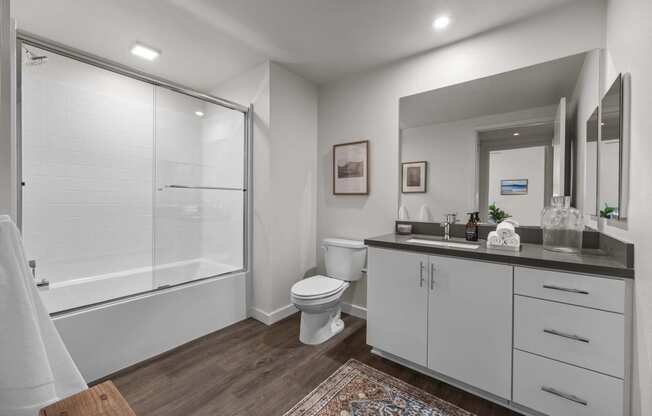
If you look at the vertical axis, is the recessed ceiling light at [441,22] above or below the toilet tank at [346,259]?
above

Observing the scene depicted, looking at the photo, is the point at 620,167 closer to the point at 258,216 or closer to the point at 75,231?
the point at 258,216

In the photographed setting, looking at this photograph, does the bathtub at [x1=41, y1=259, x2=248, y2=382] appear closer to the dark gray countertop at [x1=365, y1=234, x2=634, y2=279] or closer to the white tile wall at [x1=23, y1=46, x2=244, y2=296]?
the white tile wall at [x1=23, y1=46, x2=244, y2=296]

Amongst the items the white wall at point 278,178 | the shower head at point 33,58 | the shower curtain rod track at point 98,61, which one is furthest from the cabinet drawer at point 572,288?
the shower head at point 33,58

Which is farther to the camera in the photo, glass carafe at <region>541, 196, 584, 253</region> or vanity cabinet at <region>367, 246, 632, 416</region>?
glass carafe at <region>541, 196, 584, 253</region>

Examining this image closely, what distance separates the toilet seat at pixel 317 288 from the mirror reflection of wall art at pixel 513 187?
144 cm

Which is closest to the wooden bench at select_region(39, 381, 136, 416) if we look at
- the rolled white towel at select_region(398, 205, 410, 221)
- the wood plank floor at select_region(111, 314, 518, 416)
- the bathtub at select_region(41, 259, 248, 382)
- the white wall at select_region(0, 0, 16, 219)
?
the white wall at select_region(0, 0, 16, 219)

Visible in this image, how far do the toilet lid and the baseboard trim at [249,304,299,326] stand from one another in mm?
526

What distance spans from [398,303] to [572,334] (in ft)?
2.93

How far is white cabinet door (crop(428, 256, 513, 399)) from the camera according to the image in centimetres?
151

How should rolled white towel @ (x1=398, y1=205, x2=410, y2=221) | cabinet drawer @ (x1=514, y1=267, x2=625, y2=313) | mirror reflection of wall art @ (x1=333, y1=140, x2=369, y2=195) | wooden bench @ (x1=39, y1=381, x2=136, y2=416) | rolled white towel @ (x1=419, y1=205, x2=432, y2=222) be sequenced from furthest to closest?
mirror reflection of wall art @ (x1=333, y1=140, x2=369, y2=195), rolled white towel @ (x1=398, y1=205, x2=410, y2=221), rolled white towel @ (x1=419, y1=205, x2=432, y2=222), cabinet drawer @ (x1=514, y1=267, x2=625, y2=313), wooden bench @ (x1=39, y1=381, x2=136, y2=416)

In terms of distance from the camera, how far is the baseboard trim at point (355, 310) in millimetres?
2711

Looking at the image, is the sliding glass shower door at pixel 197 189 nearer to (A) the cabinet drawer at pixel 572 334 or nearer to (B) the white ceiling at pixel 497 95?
(B) the white ceiling at pixel 497 95

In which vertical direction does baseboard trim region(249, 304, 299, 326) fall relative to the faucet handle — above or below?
below

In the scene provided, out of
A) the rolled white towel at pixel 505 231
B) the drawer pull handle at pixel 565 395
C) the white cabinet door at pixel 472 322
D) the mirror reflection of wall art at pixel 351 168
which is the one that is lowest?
the drawer pull handle at pixel 565 395
